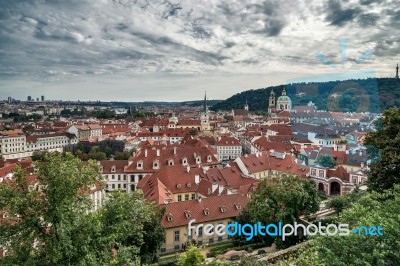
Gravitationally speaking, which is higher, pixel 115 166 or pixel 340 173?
pixel 340 173

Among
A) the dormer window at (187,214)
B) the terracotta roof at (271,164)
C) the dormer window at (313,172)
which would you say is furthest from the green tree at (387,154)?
the terracotta roof at (271,164)

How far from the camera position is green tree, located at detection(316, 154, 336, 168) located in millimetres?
40906

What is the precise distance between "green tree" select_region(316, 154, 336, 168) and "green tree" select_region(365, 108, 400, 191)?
2230 cm

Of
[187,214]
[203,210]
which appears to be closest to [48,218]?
[187,214]

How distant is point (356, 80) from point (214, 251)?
47.4 ft

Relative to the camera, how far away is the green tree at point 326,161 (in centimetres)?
4091

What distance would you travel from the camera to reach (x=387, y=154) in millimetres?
17703

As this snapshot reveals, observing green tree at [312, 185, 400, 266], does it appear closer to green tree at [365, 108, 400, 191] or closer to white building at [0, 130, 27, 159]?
green tree at [365, 108, 400, 191]

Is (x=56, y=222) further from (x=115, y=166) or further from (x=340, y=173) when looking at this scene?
(x=340, y=173)

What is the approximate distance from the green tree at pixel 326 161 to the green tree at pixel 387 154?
22.3 metres

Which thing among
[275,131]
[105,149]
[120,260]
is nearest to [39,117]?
[105,149]

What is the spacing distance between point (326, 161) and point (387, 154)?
79.3 feet

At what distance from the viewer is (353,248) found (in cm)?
871

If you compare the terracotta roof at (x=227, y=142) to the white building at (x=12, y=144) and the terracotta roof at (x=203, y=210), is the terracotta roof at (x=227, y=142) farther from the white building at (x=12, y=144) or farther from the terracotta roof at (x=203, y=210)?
the white building at (x=12, y=144)
